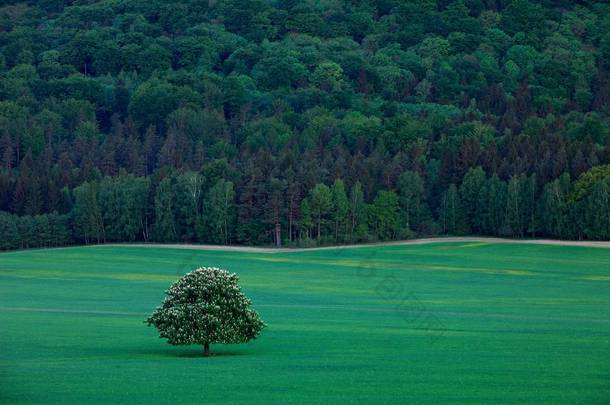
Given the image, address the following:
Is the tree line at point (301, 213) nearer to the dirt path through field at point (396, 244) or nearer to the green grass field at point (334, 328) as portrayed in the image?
the dirt path through field at point (396, 244)

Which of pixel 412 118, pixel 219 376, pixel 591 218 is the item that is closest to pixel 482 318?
pixel 219 376

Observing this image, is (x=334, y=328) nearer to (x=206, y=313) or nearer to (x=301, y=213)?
(x=206, y=313)

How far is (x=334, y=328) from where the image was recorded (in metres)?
73.4

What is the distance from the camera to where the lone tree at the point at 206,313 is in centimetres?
5991

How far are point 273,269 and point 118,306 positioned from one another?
31.5 meters

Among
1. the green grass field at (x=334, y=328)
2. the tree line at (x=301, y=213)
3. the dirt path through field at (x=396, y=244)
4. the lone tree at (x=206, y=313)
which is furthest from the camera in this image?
the tree line at (x=301, y=213)

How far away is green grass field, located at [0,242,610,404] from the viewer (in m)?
49.7

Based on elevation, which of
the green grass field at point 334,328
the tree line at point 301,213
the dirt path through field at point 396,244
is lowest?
the green grass field at point 334,328

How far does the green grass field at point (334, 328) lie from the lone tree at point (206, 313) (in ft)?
3.40

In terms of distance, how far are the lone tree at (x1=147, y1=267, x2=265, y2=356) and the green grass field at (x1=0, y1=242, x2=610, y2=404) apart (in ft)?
3.40

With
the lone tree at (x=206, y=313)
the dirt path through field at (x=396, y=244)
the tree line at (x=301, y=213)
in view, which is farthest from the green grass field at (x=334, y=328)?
the tree line at (x=301, y=213)

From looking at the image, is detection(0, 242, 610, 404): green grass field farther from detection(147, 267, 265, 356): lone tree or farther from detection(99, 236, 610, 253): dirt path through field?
detection(99, 236, 610, 253): dirt path through field

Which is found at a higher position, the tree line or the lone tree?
the tree line

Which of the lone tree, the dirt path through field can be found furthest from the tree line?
the lone tree
